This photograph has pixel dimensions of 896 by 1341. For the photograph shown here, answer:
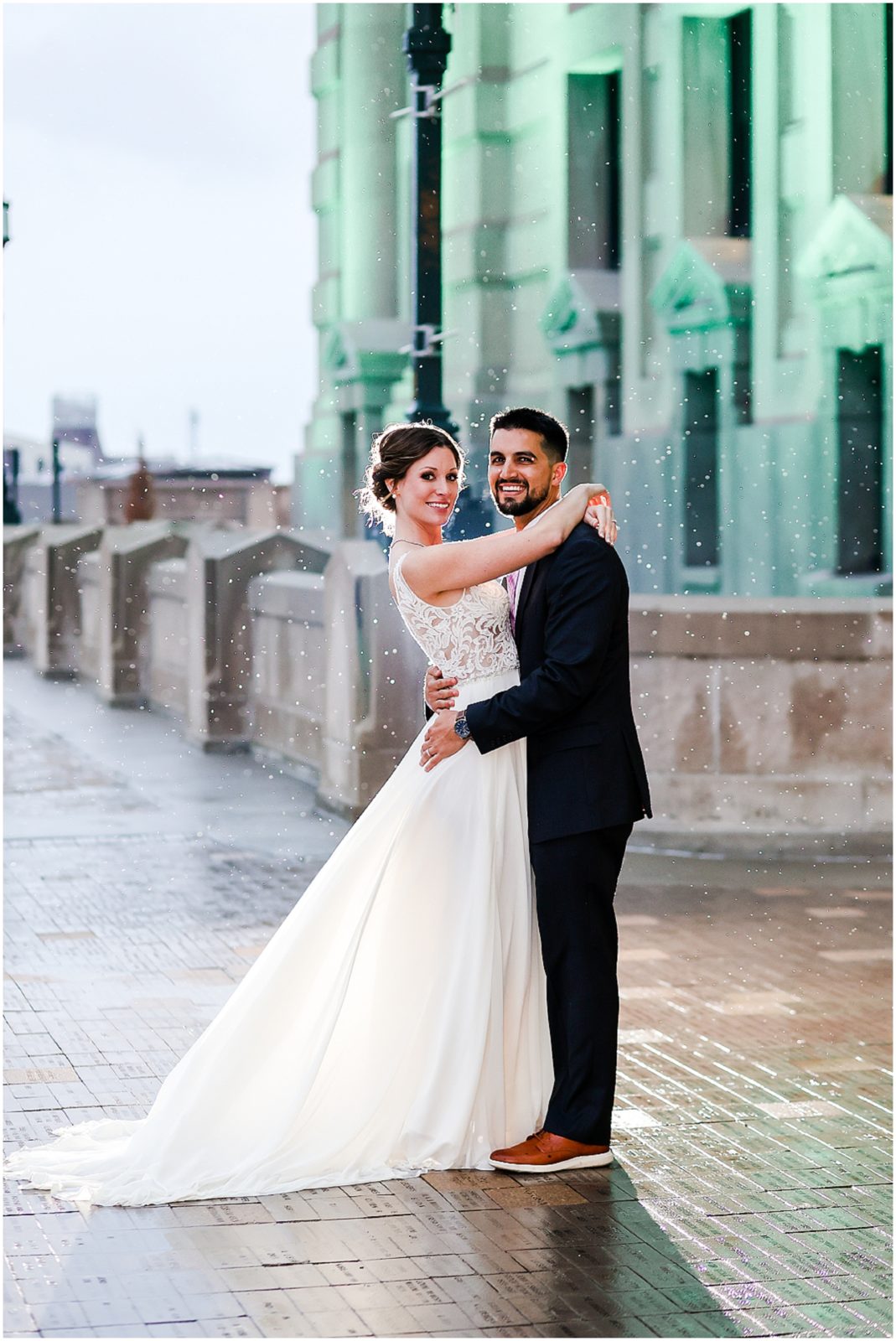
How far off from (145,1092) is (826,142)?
1538 centimetres

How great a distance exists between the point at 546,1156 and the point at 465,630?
58.5 inches

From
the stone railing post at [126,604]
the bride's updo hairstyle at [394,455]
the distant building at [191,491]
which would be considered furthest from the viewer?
the distant building at [191,491]

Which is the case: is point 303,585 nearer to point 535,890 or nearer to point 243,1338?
point 535,890

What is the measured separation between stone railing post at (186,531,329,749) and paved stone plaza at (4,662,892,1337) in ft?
18.3

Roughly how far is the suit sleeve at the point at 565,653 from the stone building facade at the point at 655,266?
Result: 12952mm

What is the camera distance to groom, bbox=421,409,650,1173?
5.30m

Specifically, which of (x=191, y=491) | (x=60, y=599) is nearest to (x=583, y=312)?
(x=60, y=599)

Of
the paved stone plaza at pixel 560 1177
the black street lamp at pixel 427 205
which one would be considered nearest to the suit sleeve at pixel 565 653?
the paved stone plaza at pixel 560 1177

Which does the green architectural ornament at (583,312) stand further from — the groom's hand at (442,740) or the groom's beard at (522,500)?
the groom's hand at (442,740)

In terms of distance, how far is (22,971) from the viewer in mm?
8070

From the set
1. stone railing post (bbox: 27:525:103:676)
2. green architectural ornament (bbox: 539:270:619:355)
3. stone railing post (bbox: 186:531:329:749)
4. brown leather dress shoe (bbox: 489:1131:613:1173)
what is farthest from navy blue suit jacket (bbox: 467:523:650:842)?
stone railing post (bbox: 27:525:103:676)

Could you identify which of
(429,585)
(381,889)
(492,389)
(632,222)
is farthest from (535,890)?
(492,389)

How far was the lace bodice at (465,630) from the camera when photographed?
5500 mm

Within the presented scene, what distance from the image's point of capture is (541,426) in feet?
17.5
